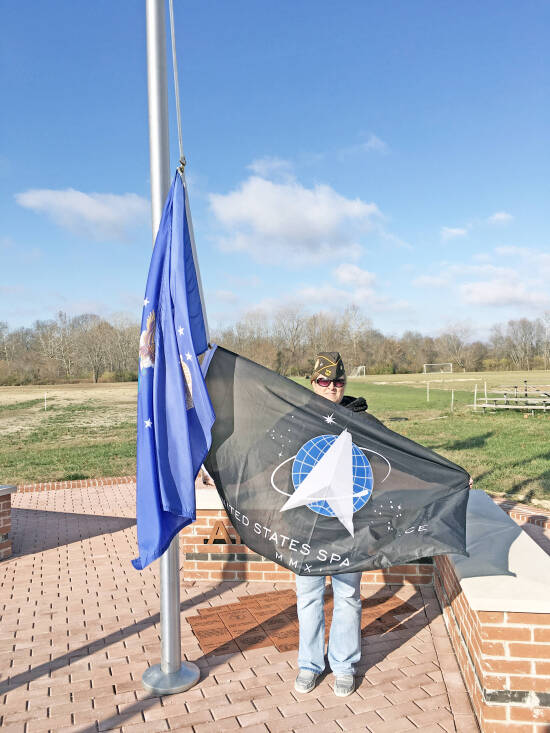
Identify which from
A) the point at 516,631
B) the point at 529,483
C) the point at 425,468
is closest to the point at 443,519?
the point at 425,468

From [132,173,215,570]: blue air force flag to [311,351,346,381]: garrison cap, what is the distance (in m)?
0.82

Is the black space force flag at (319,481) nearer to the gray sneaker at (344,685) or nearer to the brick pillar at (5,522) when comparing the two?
the gray sneaker at (344,685)

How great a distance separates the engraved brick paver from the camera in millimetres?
3256

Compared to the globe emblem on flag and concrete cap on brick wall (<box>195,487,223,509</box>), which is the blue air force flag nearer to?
the globe emblem on flag

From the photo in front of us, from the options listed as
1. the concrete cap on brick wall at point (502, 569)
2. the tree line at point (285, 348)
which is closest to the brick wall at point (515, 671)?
the concrete cap on brick wall at point (502, 569)

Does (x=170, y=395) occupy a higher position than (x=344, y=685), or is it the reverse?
(x=170, y=395)

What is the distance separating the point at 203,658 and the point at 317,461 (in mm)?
1731

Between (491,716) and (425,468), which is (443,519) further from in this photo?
(491,716)

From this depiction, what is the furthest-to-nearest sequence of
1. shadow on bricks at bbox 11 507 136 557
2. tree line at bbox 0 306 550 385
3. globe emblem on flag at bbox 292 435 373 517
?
tree line at bbox 0 306 550 385, shadow on bricks at bbox 11 507 136 557, globe emblem on flag at bbox 292 435 373 517

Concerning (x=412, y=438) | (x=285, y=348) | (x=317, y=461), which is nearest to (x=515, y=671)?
(x=317, y=461)

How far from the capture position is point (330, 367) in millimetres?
3756

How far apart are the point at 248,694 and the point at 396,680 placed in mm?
934

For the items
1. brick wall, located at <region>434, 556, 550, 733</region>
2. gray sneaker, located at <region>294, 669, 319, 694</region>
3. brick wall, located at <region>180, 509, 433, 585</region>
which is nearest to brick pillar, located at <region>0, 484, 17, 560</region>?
brick wall, located at <region>180, 509, 433, 585</region>

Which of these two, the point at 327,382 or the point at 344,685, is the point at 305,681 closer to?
the point at 344,685
